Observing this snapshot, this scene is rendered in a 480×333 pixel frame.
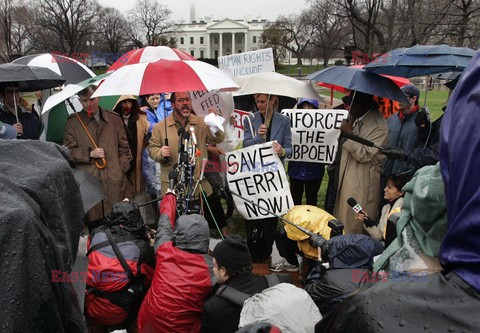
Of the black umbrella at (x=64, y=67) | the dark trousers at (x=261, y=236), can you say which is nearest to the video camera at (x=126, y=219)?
the dark trousers at (x=261, y=236)

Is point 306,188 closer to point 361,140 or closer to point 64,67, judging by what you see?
point 361,140

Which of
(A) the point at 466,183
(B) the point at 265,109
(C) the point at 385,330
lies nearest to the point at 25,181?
(C) the point at 385,330

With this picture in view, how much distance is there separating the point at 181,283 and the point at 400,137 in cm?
336

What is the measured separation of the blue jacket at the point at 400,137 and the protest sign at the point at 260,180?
137 cm

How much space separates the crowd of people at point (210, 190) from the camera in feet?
8.72

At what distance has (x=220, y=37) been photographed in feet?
334

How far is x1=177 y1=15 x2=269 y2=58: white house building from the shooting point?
332ft

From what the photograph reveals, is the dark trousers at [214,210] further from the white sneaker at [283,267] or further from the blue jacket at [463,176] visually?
the blue jacket at [463,176]

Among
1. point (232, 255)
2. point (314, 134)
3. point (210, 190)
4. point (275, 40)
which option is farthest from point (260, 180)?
point (275, 40)

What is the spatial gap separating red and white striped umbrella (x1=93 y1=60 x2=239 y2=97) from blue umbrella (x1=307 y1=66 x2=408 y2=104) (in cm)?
123

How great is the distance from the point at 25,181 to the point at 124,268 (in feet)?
5.73

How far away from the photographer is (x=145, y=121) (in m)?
5.13

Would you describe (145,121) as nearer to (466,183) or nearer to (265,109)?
(265,109)

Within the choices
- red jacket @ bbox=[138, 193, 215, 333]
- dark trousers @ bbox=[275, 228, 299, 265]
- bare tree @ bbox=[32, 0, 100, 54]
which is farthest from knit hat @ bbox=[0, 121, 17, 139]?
bare tree @ bbox=[32, 0, 100, 54]
